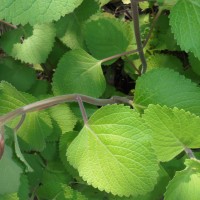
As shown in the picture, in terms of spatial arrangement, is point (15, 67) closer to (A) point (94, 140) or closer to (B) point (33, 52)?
(B) point (33, 52)

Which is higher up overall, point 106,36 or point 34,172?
point 106,36

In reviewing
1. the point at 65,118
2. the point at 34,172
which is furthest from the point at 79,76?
the point at 34,172

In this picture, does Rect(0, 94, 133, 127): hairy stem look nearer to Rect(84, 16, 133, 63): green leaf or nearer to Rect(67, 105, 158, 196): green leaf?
Rect(67, 105, 158, 196): green leaf

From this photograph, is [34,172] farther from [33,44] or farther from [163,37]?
[163,37]

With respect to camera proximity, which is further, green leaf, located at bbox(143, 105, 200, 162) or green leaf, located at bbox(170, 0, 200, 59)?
green leaf, located at bbox(170, 0, 200, 59)

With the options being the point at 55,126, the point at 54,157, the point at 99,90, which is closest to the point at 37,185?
the point at 54,157

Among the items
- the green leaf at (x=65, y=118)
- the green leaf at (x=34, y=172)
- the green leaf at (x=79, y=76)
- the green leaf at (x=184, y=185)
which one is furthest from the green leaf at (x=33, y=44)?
the green leaf at (x=184, y=185)

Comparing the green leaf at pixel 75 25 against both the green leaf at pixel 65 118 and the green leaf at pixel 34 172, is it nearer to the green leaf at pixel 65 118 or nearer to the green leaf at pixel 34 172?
the green leaf at pixel 65 118

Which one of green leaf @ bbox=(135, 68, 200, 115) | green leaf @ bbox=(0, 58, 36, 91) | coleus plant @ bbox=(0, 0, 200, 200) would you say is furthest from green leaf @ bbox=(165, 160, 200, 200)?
green leaf @ bbox=(0, 58, 36, 91)
